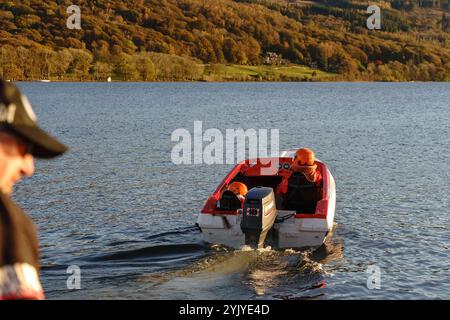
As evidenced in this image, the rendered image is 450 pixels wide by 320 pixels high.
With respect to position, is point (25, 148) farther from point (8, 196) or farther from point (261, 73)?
point (261, 73)

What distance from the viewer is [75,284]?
39.3 feet

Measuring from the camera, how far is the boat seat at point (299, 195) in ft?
49.0

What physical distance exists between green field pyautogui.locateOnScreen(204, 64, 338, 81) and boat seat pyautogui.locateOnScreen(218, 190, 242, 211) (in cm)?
16366

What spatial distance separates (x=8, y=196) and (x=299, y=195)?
12.8 meters

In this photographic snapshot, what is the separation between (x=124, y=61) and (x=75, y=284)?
165 m

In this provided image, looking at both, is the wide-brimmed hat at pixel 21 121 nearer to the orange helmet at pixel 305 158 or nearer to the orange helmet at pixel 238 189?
the orange helmet at pixel 238 189

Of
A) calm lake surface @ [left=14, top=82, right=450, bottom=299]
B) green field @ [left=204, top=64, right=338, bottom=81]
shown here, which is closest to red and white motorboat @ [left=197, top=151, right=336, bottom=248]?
calm lake surface @ [left=14, top=82, right=450, bottom=299]

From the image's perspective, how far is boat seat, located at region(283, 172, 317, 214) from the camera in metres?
14.9

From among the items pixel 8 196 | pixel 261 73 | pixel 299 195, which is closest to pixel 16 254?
pixel 8 196

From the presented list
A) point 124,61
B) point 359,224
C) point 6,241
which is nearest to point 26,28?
point 124,61

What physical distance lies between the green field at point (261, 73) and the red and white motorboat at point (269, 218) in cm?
16277

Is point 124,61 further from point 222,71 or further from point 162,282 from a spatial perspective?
point 162,282

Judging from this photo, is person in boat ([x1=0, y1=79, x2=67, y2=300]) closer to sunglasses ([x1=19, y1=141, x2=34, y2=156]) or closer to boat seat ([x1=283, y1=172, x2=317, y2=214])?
sunglasses ([x1=19, y1=141, x2=34, y2=156])
